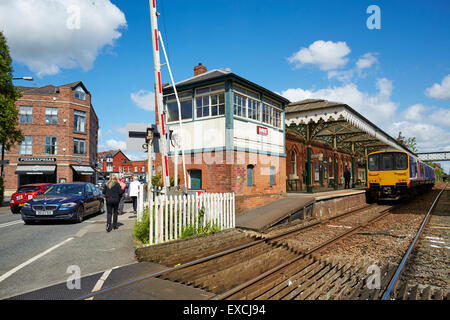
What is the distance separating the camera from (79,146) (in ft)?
112

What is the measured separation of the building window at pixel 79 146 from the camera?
33.6 m

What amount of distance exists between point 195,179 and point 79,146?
89.0 feet

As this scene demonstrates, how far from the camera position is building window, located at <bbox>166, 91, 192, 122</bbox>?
13.6 m

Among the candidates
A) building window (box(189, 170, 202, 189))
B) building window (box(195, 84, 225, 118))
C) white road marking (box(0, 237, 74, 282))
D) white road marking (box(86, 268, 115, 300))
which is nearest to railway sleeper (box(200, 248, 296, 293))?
white road marking (box(86, 268, 115, 300))

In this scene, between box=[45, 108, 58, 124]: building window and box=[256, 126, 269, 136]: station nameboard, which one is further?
box=[45, 108, 58, 124]: building window

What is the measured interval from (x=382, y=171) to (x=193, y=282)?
668 inches

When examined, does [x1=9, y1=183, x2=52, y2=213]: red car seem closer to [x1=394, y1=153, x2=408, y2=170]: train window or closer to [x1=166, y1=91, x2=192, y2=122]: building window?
[x1=166, y1=91, x2=192, y2=122]: building window

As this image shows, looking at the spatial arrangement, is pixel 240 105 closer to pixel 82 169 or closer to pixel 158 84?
pixel 158 84

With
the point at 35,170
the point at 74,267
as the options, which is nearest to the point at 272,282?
the point at 74,267

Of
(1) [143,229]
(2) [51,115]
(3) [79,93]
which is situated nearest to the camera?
(1) [143,229]

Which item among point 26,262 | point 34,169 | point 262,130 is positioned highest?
point 262,130

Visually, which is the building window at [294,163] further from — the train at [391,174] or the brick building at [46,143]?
the brick building at [46,143]
